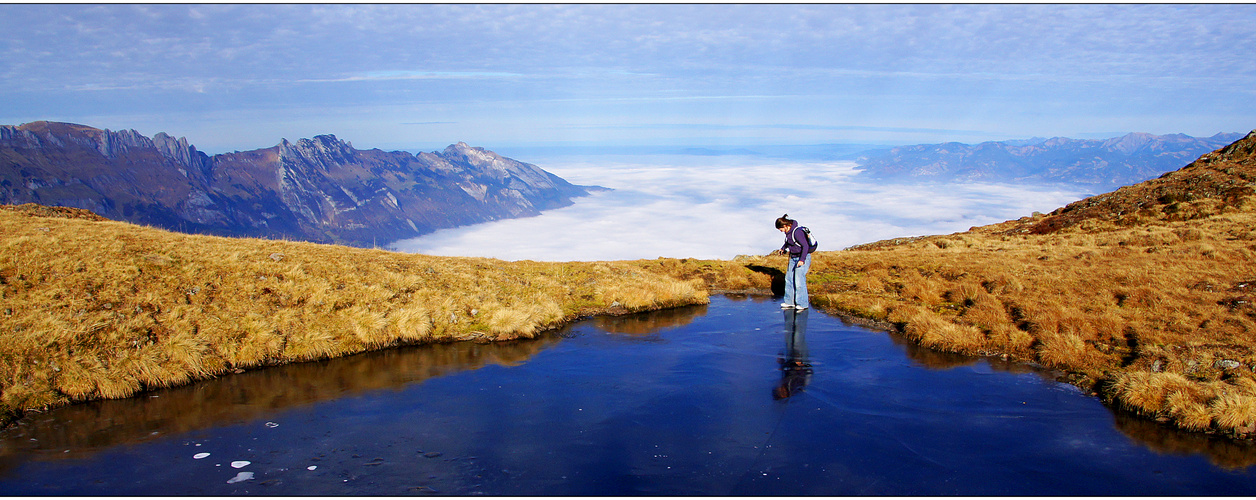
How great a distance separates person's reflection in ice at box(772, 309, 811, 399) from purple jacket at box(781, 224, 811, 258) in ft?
7.66

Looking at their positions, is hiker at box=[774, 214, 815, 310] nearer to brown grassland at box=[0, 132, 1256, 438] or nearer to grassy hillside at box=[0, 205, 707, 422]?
brown grassland at box=[0, 132, 1256, 438]

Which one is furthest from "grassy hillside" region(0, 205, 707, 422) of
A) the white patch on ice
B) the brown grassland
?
the white patch on ice

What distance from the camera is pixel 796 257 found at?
21.4 m

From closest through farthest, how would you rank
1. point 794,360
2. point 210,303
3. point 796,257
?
point 794,360
point 210,303
point 796,257

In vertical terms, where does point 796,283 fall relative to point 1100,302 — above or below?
above

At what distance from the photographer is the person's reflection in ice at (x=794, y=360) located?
48.1ft

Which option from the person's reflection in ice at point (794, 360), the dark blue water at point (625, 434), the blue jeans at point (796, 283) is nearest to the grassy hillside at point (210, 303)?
the dark blue water at point (625, 434)

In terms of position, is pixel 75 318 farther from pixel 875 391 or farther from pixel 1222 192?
pixel 1222 192

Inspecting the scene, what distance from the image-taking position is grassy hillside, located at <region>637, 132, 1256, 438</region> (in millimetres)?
12977

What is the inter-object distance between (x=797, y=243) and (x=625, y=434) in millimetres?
11082

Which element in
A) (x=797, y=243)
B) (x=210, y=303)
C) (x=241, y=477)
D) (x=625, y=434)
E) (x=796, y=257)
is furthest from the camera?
(x=796, y=257)

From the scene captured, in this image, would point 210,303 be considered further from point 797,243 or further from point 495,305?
point 797,243

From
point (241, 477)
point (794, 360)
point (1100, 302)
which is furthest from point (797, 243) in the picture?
point (241, 477)

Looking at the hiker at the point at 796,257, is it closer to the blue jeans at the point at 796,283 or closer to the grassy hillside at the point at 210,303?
the blue jeans at the point at 796,283
